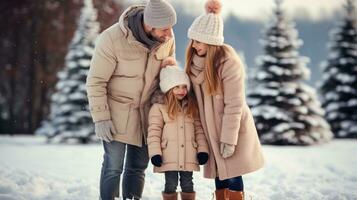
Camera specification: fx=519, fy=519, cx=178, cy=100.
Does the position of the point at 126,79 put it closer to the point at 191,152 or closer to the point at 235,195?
the point at 191,152

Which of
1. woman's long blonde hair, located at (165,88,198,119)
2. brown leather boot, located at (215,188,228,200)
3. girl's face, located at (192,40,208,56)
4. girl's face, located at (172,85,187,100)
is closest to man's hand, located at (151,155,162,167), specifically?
woman's long blonde hair, located at (165,88,198,119)

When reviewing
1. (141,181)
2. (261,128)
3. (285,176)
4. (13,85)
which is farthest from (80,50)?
(141,181)

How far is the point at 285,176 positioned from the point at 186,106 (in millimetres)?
3303

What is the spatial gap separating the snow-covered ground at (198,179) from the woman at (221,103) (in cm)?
100

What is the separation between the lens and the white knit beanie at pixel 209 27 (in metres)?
3.84

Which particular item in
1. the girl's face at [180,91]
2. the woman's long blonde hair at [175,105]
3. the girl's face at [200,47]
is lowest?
the woman's long blonde hair at [175,105]

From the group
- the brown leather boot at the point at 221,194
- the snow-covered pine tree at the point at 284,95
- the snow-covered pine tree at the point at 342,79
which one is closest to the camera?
the brown leather boot at the point at 221,194

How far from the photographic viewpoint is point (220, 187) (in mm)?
4105

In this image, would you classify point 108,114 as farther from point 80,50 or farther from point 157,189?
point 80,50

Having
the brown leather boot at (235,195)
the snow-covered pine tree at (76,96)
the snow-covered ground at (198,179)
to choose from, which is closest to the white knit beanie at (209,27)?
the brown leather boot at (235,195)

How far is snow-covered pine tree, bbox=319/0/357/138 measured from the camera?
1702 cm

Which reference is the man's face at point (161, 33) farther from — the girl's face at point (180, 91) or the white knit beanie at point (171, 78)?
the girl's face at point (180, 91)

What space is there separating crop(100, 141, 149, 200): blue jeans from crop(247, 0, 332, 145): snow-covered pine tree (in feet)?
31.2

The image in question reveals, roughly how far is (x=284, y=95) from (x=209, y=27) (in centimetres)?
1042
